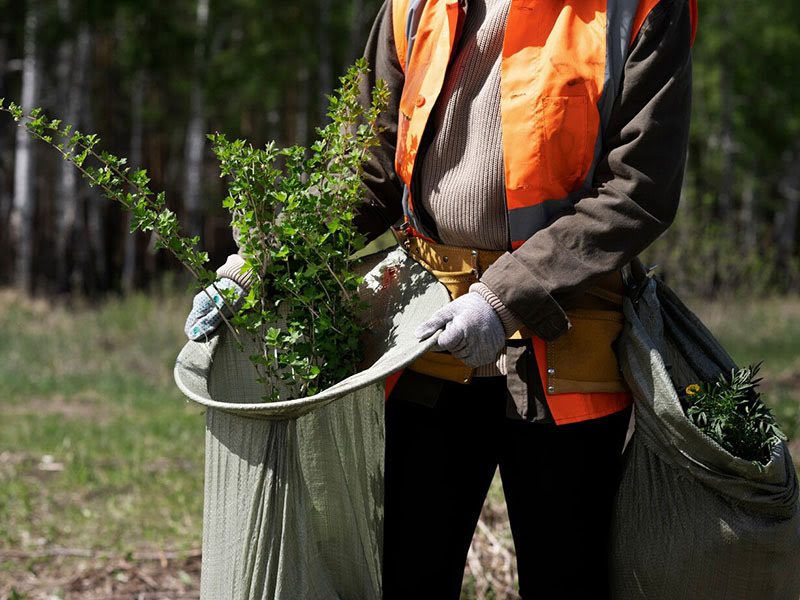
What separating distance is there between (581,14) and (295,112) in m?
17.7

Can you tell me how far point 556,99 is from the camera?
1.97 metres

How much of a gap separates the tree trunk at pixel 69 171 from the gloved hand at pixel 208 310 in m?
11.6

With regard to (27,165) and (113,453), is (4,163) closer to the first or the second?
(27,165)

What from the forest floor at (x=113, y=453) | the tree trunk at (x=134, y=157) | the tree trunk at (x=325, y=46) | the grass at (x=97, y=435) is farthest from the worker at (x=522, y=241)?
the tree trunk at (x=325, y=46)

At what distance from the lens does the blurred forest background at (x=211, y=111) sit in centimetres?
1262

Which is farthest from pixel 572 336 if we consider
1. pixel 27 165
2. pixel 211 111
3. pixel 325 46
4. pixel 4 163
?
pixel 211 111

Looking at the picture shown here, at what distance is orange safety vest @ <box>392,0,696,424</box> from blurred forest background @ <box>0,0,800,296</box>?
9275 mm

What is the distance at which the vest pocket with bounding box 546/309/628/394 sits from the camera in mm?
2053

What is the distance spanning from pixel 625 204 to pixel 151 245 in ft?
17.6

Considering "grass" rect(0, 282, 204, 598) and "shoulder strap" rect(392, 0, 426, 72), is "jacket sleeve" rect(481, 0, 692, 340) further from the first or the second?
"grass" rect(0, 282, 204, 598)

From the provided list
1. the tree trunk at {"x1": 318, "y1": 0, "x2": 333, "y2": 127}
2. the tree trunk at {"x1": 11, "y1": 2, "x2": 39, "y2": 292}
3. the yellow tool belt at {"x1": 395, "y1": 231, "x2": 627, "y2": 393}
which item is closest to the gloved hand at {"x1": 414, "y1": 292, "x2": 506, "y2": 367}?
the yellow tool belt at {"x1": 395, "y1": 231, "x2": 627, "y2": 393}

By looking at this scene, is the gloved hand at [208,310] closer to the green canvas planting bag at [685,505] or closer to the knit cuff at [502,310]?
the knit cuff at [502,310]

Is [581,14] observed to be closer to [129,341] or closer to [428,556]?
[428,556]

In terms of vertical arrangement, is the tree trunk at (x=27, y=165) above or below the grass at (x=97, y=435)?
above
